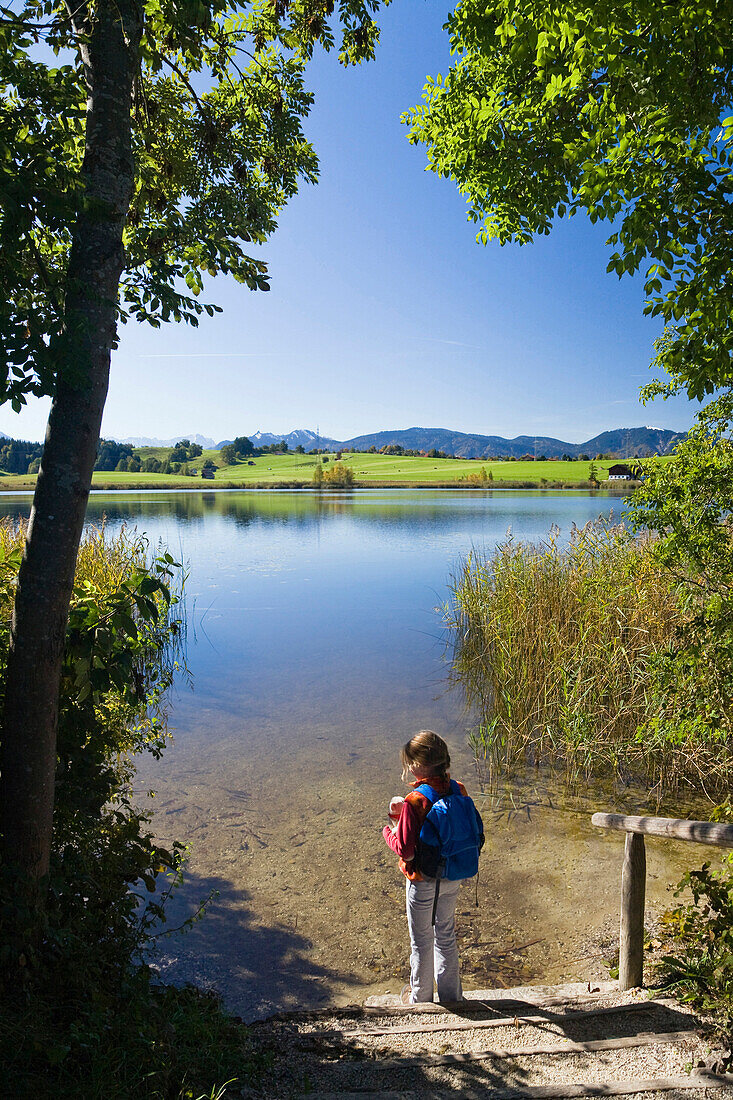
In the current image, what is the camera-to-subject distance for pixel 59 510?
9.57 ft

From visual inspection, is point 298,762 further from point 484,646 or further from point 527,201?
point 527,201

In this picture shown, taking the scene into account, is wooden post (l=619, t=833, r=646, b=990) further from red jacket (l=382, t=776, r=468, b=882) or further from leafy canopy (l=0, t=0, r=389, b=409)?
leafy canopy (l=0, t=0, r=389, b=409)

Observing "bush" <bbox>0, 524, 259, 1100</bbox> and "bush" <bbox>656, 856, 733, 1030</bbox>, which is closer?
"bush" <bbox>0, 524, 259, 1100</bbox>

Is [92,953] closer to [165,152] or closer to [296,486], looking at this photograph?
[165,152]

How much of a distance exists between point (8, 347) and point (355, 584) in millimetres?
20148

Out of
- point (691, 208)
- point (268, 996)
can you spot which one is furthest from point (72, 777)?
point (691, 208)

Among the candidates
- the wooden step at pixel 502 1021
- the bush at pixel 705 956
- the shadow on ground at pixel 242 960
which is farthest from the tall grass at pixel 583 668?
the shadow on ground at pixel 242 960

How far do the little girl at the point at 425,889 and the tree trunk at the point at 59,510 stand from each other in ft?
6.08

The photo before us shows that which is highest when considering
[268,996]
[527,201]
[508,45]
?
[508,45]

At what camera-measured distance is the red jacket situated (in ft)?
11.7

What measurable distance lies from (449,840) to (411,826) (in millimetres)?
221

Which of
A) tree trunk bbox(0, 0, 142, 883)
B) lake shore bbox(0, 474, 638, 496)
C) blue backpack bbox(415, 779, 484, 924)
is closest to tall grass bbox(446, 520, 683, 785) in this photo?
blue backpack bbox(415, 779, 484, 924)

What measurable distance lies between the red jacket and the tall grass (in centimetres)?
298

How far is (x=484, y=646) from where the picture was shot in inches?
447
